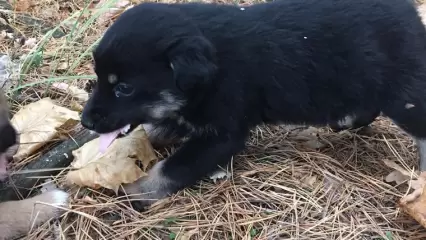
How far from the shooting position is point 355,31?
2.91 metres

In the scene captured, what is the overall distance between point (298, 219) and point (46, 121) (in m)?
1.48

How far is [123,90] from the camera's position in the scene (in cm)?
267

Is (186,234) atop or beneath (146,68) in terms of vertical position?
beneath

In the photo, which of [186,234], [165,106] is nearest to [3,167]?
[165,106]

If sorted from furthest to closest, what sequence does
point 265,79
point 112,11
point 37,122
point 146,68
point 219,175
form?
point 112,11
point 37,122
point 219,175
point 265,79
point 146,68

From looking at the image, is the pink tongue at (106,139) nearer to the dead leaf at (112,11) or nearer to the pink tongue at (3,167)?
the pink tongue at (3,167)

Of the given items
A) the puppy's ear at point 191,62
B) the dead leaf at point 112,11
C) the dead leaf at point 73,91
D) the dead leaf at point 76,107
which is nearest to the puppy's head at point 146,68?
the puppy's ear at point 191,62

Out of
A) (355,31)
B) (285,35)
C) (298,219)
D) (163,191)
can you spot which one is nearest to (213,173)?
(163,191)

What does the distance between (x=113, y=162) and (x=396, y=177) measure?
1428 millimetres

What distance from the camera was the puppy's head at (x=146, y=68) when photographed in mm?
2574

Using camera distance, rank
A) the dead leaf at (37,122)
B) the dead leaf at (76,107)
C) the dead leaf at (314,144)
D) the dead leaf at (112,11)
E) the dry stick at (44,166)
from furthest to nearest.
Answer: the dead leaf at (112,11) → the dead leaf at (76,107) → the dead leaf at (314,144) → the dead leaf at (37,122) → the dry stick at (44,166)

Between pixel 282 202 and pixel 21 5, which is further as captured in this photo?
pixel 21 5

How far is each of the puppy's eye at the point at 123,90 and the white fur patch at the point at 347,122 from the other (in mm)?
1186

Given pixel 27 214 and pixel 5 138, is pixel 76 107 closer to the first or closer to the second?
pixel 5 138
